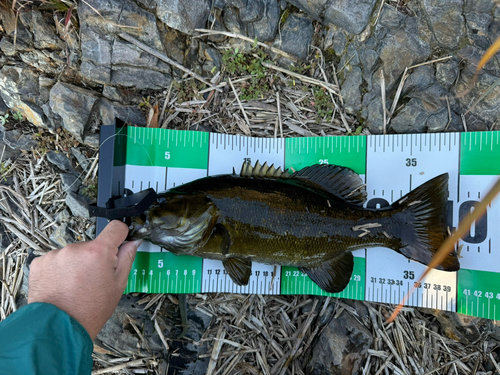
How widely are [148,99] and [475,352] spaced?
17.5ft

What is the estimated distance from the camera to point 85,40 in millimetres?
4059

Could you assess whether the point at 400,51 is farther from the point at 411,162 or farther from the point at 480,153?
the point at 480,153

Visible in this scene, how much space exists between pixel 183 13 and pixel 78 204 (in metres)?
2.83

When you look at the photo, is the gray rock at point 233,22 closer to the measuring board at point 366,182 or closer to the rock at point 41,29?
the measuring board at point 366,182

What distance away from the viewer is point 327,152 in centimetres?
423

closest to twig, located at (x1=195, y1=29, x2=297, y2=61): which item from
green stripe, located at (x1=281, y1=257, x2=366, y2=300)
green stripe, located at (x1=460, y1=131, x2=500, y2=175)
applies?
green stripe, located at (x1=460, y1=131, x2=500, y2=175)

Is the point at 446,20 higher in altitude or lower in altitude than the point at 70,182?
higher

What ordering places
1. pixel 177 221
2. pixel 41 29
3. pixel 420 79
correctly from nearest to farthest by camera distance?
1. pixel 177 221
2. pixel 420 79
3. pixel 41 29

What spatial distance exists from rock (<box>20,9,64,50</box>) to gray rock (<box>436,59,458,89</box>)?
191 inches

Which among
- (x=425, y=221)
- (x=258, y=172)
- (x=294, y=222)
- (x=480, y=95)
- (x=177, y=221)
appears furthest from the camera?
(x=480, y=95)

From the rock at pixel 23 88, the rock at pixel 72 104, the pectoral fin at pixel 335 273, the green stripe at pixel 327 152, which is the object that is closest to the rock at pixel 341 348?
the pectoral fin at pixel 335 273

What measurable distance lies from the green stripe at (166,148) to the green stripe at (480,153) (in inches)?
129

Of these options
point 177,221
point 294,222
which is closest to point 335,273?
point 294,222

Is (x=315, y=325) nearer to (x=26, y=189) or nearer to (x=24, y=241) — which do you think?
(x=24, y=241)
